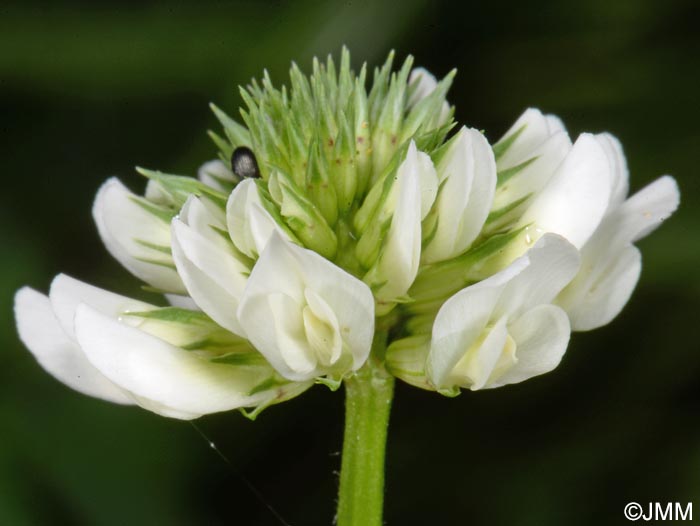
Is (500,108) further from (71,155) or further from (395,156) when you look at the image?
(395,156)

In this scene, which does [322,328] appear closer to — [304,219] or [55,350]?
[304,219]

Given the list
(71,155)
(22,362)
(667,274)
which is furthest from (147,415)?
(667,274)

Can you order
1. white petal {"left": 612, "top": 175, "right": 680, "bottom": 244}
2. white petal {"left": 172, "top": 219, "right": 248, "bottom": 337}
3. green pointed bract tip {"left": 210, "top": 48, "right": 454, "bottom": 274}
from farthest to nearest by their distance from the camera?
white petal {"left": 612, "top": 175, "right": 680, "bottom": 244}
green pointed bract tip {"left": 210, "top": 48, "right": 454, "bottom": 274}
white petal {"left": 172, "top": 219, "right": 248, "bottom": 337}

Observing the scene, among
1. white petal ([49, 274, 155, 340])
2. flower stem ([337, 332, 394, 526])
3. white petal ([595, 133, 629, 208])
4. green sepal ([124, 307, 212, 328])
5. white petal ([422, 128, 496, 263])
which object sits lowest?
flower stem ([337, 332, 394, 526])

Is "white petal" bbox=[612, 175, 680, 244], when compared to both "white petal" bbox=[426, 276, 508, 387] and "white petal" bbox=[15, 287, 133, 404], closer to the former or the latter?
"white petal" bbox=[426, 276, 508, 387]

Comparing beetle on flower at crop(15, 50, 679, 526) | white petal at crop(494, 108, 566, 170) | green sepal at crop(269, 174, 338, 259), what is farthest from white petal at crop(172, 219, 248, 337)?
white petal at crop(494, 108, 566, 170)

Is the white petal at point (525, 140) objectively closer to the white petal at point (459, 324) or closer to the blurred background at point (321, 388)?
the white petal at point (459, 324)

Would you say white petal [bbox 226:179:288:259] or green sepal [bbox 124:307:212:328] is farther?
green sepal [bbox 124:307:212:328]
